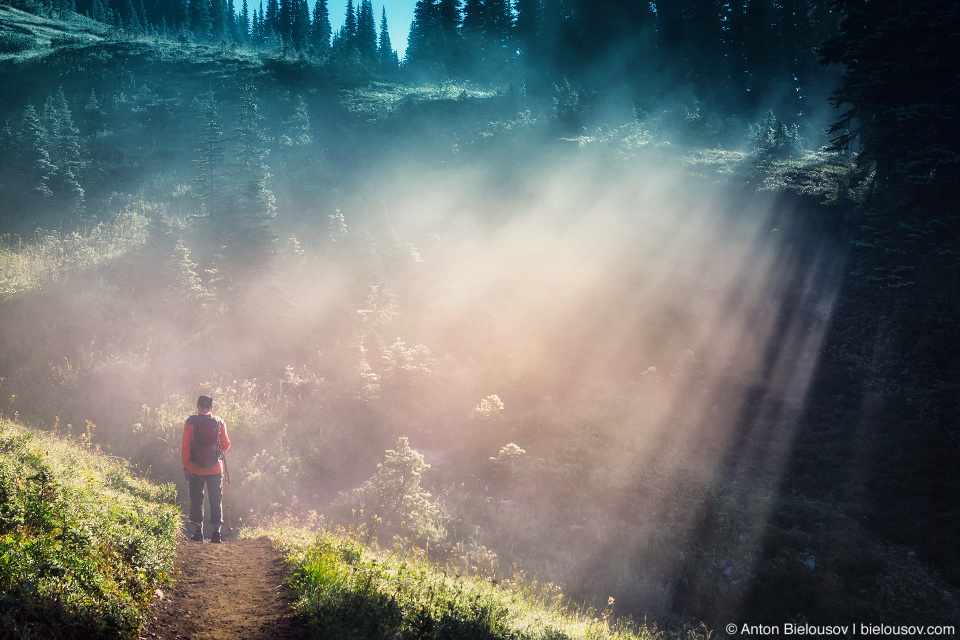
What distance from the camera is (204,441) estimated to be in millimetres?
7895

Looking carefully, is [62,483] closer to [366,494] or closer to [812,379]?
[366,494]

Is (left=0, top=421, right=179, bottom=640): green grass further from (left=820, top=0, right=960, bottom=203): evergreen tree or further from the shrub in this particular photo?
the shrub

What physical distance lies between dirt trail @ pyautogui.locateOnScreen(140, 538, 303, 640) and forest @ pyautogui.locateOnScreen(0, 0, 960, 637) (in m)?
2.39

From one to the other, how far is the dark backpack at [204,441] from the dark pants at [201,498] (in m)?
0.29

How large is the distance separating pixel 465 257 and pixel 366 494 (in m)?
17.4

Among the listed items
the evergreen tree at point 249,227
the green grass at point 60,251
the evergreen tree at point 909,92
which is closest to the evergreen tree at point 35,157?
the green grass at point 60,251

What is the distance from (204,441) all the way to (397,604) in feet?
16.1

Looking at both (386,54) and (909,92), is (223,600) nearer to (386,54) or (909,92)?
(909,92)

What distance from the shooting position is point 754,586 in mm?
9219

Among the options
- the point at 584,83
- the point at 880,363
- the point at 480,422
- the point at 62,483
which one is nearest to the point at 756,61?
the point at 584,83

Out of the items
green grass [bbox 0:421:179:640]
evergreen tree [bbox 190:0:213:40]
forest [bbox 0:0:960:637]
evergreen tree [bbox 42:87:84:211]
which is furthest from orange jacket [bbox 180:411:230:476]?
evergreen tree [bbox 190:0:213:40]

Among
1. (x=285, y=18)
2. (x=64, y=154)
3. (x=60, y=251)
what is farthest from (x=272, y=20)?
(x=60, y=251)

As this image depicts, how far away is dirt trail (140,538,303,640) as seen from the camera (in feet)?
14.9

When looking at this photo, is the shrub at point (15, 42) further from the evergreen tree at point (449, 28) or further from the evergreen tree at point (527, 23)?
the evergreen tree at point (527, 23)
